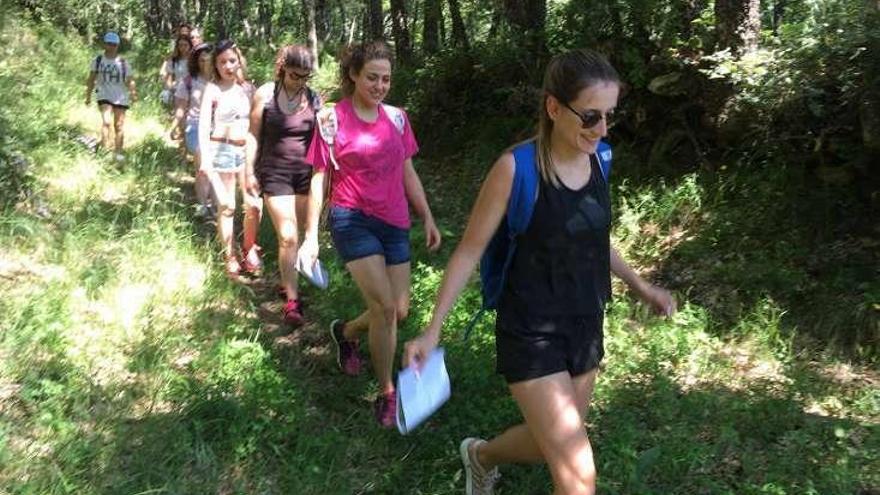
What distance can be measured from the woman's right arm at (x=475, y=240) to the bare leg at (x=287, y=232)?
289cm

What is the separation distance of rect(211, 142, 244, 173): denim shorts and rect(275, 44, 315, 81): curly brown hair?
1264 mm

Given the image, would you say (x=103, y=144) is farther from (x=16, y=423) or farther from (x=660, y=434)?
(x=660, y=434)

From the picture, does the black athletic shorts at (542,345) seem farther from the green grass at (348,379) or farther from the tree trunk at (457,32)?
the tree trunk at (457,32)

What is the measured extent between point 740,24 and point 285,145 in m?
4.04

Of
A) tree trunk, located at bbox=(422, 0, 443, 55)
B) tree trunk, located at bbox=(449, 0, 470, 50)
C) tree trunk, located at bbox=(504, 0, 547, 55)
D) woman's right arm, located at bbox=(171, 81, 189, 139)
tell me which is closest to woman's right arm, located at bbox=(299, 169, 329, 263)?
woman's right arm, located at bbox=(171, 81, 189, 139)

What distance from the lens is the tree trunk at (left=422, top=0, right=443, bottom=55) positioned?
13236 millimetres

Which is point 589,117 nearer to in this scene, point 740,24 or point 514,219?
point 514,219

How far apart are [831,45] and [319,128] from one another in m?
3.97

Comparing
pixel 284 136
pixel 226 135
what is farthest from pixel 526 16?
pixel 284 136

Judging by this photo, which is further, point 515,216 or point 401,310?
point 401,310

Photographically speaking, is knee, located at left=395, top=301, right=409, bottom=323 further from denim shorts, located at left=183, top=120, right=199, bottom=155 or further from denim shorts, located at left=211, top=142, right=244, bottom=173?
denim shorts, located at left=183, top=120, right=199, bottom=155

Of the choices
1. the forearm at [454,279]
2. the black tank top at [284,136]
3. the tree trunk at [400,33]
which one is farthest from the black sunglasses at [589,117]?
the tree trunk at [400,33]

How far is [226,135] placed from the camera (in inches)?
251

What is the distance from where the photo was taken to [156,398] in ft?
13.5
